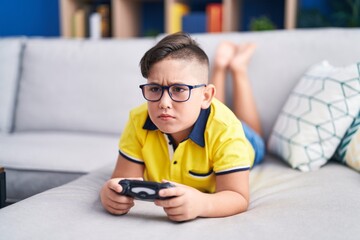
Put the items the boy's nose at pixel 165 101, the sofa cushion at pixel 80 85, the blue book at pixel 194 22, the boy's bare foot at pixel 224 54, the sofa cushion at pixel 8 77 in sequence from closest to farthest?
the boy's nose at pixel 165 101, the boy's bare foot at pixel 224 54, the sofa cushion at pixel 80 85, the sofa cushion at pixel 8 77, the blue book at pixel 194 22

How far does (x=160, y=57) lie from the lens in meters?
0.89

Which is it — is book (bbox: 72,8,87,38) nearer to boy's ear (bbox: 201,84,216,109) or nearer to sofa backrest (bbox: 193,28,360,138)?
sofa backrest (bbox: 193,28,360,138)

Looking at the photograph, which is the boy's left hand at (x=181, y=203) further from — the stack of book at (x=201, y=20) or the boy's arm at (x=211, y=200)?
the stack of book at (x=201, y=20)

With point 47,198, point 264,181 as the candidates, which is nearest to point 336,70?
point 264,181

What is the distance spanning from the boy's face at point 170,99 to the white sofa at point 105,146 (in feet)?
0.68

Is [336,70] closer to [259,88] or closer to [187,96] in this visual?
[259,88]

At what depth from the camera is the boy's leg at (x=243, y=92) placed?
155 centimetres

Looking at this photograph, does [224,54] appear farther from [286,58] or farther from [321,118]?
[321,118]

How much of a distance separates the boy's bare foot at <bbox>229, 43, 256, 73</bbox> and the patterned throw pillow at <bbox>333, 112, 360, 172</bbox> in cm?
49

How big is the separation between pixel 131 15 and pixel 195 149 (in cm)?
212

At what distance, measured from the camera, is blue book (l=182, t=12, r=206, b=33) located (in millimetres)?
2531

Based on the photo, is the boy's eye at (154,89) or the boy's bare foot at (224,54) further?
the boy's bare foot at (224,54)

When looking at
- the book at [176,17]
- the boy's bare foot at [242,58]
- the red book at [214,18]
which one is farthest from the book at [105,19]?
the boy's bare foot at [242,58]

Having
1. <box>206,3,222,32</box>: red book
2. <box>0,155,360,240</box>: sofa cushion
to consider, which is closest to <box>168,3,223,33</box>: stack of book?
<box>206,3,222,32</box>: red book
